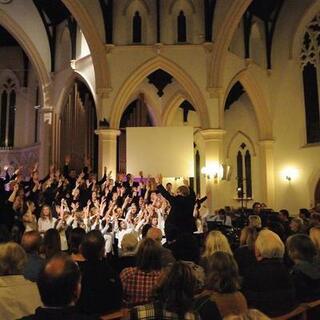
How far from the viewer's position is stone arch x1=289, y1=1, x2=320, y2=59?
15.3 meters

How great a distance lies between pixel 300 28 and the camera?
1565 cm

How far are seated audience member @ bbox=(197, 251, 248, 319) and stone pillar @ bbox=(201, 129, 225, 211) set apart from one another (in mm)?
10808

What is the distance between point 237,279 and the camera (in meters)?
2.61

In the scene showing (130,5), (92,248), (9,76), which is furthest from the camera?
(9,76)

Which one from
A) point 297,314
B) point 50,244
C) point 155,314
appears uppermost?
point 50,244

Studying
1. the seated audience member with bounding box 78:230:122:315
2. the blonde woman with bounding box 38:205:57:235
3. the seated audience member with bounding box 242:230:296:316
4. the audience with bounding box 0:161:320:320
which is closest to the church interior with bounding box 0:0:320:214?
the blonde woman with bounding box 38:205:57:235

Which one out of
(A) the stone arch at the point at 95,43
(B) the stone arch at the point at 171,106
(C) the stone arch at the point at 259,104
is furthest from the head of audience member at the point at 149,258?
(B) the stone arch at the point at 171,106

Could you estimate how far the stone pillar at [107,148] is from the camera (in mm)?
13547

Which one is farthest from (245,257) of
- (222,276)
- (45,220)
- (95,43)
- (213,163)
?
(95,43)

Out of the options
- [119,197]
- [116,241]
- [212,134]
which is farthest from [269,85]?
[116,241]

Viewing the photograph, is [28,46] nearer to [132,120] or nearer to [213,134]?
[132,120]

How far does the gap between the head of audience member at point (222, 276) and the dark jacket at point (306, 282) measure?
4.12 ft

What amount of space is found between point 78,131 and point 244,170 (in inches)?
296

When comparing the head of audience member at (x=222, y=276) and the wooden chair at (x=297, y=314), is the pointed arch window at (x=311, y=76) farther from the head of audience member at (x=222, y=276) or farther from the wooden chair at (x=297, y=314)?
the head of audience member at (x=222, y=276)
